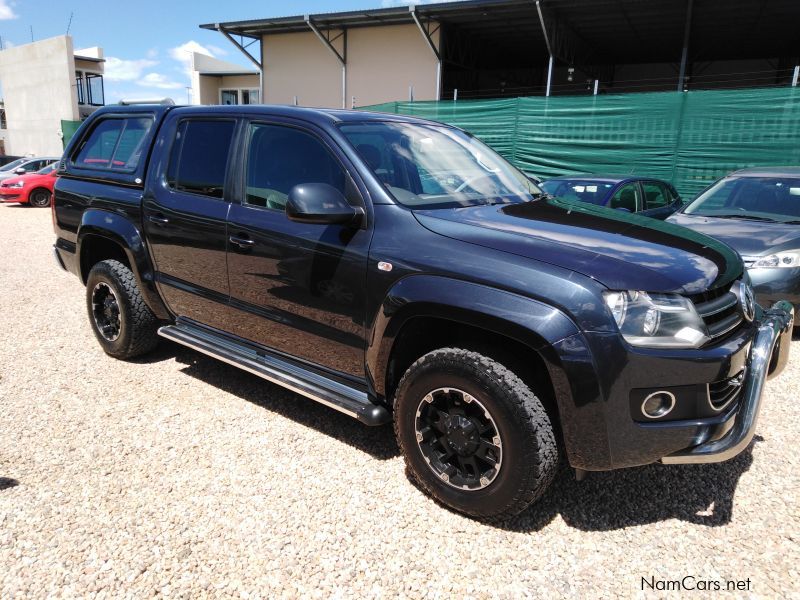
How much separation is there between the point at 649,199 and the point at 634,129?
3537 millimetres

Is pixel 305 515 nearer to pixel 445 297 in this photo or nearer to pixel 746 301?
pixel 445 297

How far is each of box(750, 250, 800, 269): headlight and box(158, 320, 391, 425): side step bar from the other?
386cm

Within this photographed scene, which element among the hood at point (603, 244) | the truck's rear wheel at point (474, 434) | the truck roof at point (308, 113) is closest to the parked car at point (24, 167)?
the truck roof at point (308, 113)

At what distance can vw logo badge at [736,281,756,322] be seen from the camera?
2.73 metres

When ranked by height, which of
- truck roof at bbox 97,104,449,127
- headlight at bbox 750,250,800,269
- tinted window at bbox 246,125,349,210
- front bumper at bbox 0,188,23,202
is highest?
truck roof at bbox 97,104,449,127

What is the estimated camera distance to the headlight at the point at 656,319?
88.5 inches

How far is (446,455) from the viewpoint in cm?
274

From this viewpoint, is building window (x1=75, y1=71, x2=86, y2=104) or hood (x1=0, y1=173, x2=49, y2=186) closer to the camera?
hood (x1=0, y1=173, x2=49, y2=186)

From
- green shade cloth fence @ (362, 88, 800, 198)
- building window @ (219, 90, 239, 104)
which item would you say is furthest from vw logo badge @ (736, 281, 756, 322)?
building window @ (219, 90, 239, 104)

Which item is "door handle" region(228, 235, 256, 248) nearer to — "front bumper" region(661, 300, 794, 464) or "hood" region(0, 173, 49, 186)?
"front bumper" region(661, 300, 794, 464)

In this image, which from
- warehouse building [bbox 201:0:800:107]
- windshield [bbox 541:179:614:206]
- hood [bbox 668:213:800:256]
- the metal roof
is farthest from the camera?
warehouse building [bbox 201:0:800:107]

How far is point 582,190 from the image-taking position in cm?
759

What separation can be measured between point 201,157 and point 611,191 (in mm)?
5500

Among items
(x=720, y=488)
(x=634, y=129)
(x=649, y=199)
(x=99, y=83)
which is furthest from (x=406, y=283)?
(x=99, y=83)
